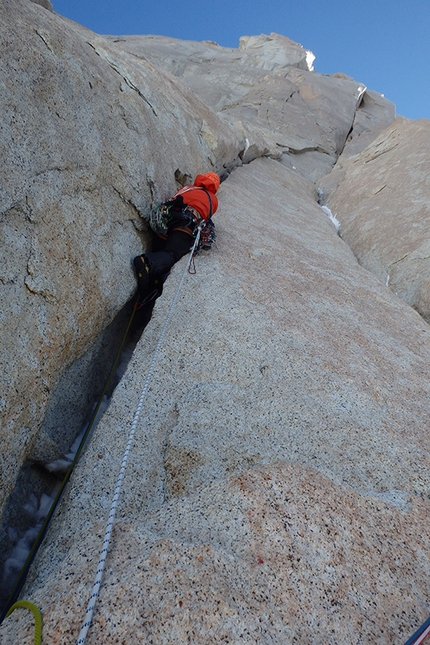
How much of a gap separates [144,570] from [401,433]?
2.15 m

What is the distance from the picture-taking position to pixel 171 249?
479 cm

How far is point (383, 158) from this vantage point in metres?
10.3

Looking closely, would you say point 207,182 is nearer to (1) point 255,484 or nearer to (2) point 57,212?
(2) point 57,212

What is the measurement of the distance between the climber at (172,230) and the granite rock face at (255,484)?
0.88 ft

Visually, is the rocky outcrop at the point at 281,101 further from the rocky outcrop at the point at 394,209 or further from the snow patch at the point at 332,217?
the rocky outcrop at the point at 394,209

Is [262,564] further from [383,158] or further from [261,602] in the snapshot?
[383,158]

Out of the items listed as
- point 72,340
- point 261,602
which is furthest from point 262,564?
point 72,340

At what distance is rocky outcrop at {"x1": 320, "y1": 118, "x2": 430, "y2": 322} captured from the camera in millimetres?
6652

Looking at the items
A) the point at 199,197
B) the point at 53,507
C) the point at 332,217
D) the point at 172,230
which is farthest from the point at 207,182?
the point at 332,217

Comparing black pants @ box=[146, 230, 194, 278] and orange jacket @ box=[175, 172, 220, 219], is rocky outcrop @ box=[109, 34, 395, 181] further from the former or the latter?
black pants @ box=[146, 230, 194, 278]

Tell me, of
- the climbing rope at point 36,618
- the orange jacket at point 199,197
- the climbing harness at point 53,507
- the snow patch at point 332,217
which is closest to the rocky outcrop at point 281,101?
the snow patch at point 332,217

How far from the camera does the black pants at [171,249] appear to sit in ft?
14.6

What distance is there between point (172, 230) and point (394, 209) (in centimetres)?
545

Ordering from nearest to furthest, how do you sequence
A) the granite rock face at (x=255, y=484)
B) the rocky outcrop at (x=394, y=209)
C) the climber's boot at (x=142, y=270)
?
the granite rock face at (x=255, y=484) < the climber's boot at (x=142, y=270) < the rocky outcrop at (x=394, y=209)
